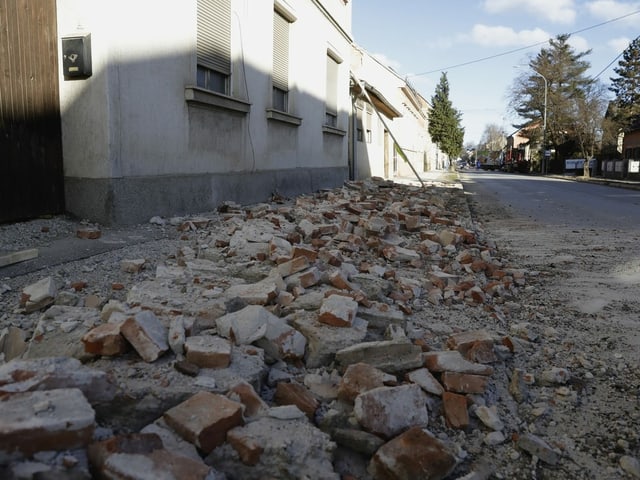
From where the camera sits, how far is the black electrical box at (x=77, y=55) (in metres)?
4.80

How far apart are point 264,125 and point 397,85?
28.8m

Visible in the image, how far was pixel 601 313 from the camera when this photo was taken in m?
4.03

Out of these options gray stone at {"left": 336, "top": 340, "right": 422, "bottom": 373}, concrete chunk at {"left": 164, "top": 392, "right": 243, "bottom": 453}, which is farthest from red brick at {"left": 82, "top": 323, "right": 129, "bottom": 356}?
gray stone at {"left": 336, "top": 340, "right": 422, "bottom": 373}

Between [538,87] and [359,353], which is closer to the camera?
[359,353]

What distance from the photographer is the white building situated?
193 inches

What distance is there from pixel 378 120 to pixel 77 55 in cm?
1772

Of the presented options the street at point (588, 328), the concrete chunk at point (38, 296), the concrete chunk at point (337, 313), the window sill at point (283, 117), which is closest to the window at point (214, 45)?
the window sill at point (283, 117)

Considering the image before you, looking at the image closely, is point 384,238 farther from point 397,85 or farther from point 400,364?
point 397,85

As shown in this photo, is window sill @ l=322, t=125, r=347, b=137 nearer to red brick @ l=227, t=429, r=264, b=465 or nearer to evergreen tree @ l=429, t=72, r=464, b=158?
red brick @ l=227, t=429, r=264, b=465

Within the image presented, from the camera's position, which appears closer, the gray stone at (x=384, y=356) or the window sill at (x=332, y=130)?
the gray stone at (x=384, y=356)

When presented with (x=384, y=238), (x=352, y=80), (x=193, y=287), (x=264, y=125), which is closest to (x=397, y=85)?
(x=352, y=80)

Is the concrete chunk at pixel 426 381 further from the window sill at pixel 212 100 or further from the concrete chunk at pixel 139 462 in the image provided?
the window sill at pixel 212 100

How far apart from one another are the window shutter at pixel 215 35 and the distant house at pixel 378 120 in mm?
5539

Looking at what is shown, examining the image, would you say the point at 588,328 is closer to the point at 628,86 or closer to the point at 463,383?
the point at 463,383
